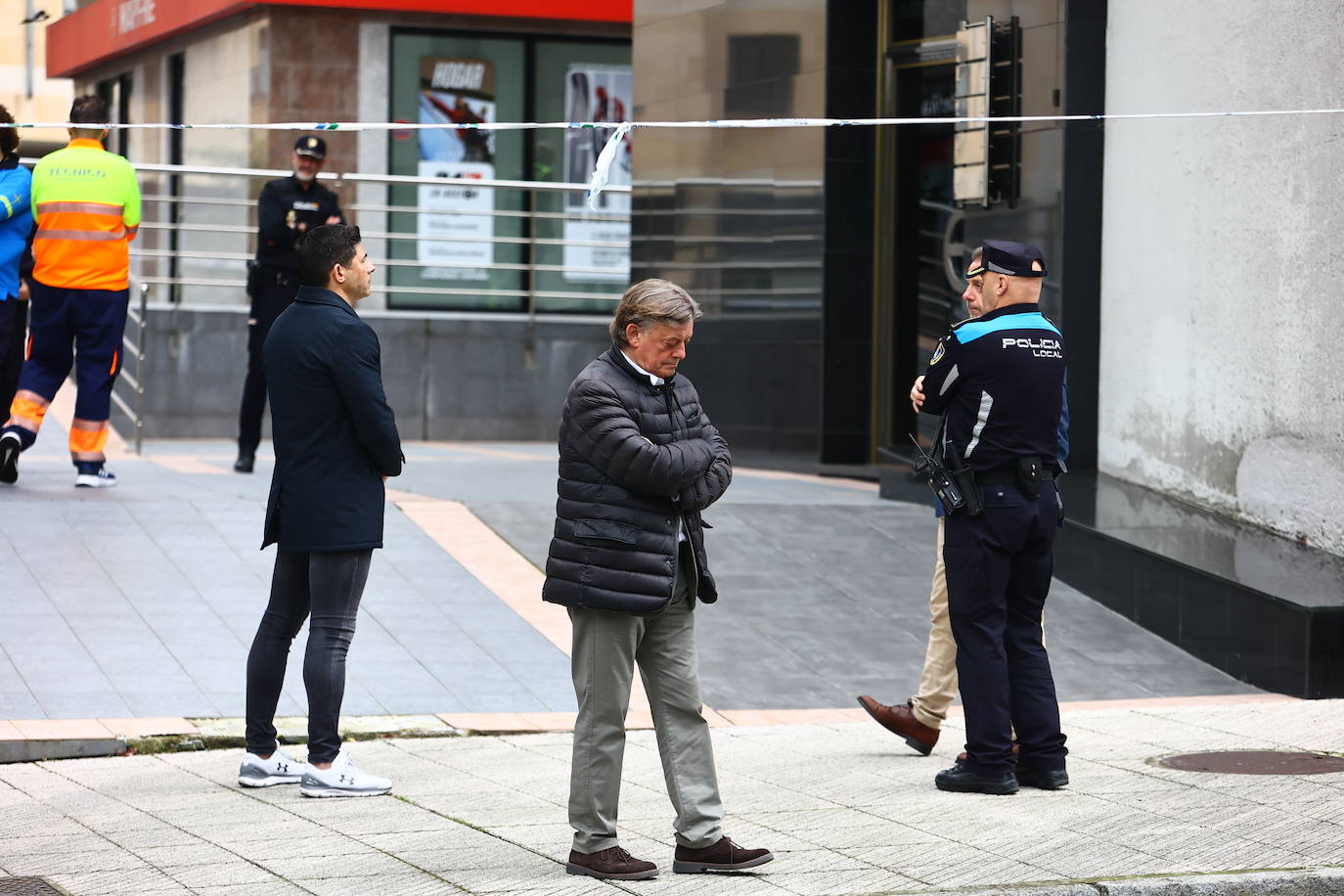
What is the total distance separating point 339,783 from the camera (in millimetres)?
6398

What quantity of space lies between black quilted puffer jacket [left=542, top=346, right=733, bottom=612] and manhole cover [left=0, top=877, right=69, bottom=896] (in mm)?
1523

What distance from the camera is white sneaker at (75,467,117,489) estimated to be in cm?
1096

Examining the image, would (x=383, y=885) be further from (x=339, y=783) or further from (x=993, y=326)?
(x=993, y=326)

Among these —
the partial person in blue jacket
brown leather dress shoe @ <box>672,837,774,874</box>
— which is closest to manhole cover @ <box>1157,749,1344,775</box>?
brown leather dress shoe @ <box>672,837,774,874</box>

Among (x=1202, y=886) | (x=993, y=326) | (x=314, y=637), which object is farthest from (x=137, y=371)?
(x=1202, y=886)

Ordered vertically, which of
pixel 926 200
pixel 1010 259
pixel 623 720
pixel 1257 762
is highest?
pixel 926 200

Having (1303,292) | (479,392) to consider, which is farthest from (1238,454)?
(479,392)

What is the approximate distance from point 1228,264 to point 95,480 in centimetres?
642

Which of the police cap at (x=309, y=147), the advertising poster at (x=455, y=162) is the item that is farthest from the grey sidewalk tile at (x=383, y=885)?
the advertising poster at (x=455, y=162)

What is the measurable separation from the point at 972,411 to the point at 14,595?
462 centimetres

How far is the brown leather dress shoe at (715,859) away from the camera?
537cm

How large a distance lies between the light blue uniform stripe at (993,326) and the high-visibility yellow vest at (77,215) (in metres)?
5.58

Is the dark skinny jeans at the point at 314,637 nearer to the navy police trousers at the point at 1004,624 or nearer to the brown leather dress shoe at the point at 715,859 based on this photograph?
the brown leather dress shoe at the point at 715,859

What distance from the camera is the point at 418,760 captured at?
707 cm
